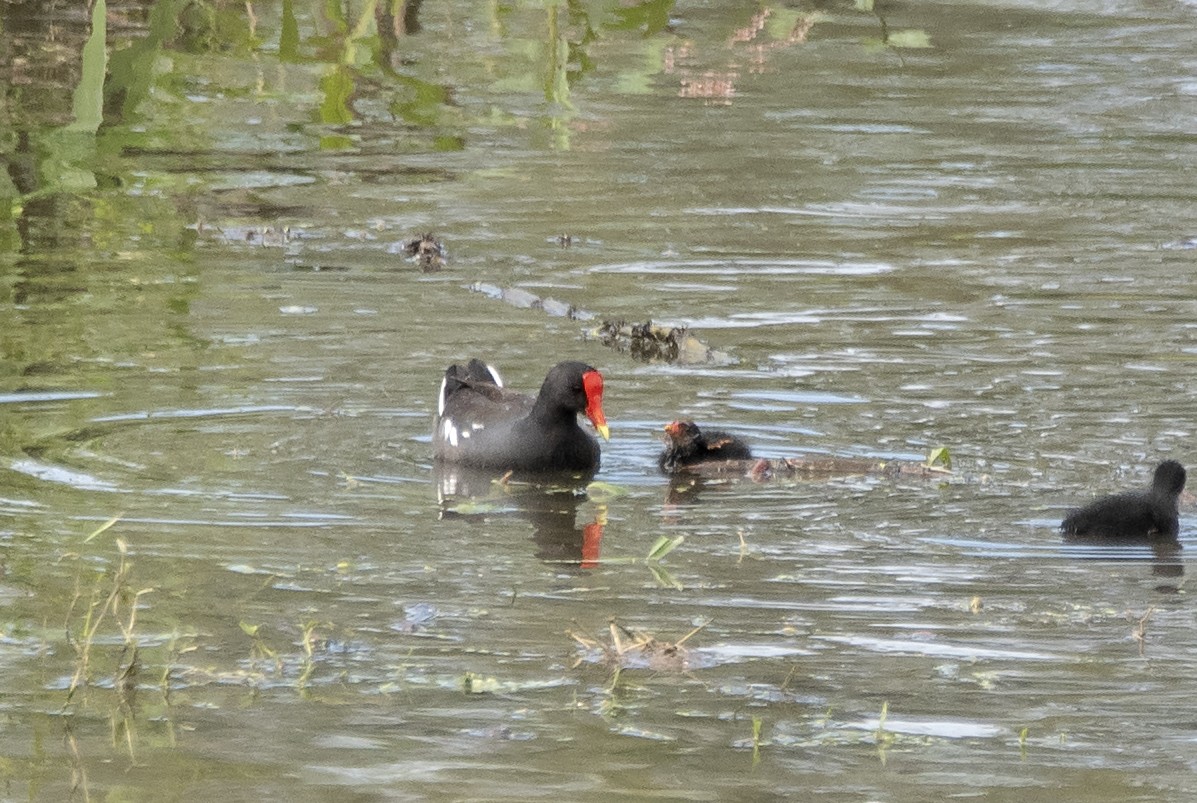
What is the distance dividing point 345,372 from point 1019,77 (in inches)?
340

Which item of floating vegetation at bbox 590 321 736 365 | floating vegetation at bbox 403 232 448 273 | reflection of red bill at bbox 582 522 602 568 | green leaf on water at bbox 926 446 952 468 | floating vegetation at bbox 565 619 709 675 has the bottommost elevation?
reflection of red bill at bbox 582 522 602 568

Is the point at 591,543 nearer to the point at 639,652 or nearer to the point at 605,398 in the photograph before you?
the point at 639,652

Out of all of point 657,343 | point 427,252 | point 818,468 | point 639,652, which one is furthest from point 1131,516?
point 427,252

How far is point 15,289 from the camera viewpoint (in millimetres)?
11602

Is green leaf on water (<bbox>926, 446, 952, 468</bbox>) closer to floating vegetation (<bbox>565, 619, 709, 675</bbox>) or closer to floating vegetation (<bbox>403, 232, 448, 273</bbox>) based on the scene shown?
floating vegetation (<bbox>565, 619, 709, 675</bbox>)

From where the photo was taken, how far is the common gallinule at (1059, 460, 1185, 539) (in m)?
7.55

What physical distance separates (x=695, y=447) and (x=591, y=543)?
110cm

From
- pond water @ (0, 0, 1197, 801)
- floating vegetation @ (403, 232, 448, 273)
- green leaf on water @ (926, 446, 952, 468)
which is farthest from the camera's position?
floating vegetation @ (403, 232, 448, 273)

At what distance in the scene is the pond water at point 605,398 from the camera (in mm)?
5605

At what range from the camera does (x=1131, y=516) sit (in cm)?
755

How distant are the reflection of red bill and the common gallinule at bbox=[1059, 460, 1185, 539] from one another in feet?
5.15

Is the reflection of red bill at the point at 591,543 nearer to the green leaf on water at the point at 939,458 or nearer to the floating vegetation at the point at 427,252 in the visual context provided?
the green leaf on water at the point at 939,458

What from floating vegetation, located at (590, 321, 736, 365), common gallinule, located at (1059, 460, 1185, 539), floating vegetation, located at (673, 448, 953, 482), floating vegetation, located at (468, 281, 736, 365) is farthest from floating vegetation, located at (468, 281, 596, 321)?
common gallinule, located at (1059, 460, 1185, 539)

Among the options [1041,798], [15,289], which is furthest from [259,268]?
[1041,798]
